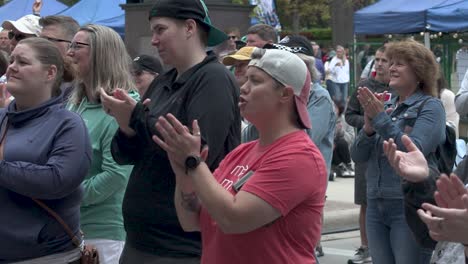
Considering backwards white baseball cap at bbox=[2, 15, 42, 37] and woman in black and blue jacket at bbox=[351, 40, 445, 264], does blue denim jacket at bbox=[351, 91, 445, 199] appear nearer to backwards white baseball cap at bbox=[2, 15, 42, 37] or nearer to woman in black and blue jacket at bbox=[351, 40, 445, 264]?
woman in black and blue jacket at bbox=[351, 40, 445, 264]

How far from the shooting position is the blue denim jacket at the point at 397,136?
19.1 feet

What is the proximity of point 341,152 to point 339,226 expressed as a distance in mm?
3096

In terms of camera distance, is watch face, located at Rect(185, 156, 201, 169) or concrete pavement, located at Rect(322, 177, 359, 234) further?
concrete pavement, located at Rect(322, 177, 359, 234)

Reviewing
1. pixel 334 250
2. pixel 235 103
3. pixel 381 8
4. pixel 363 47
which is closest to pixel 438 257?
pixel 235 103

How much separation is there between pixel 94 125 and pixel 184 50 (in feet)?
3.06

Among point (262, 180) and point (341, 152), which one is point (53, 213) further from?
point (341, 152)

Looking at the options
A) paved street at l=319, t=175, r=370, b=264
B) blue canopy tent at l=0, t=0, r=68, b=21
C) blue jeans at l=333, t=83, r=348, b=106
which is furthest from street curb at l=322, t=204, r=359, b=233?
blue jeans at l=333, t=83, r=348, b=106

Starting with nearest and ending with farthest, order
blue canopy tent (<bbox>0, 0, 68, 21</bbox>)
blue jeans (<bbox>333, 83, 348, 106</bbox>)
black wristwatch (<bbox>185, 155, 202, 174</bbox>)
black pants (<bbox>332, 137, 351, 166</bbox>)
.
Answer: black wristwatch (<bbox>185, 155, 202, 174</bbox>) < black pants (<bbox>332, 137, 351, 166</bbox>) < blue canopy tent (<bbox>0, 0, 68, 21</bbox>) < blue jeans (<bbox>333, 83, 348, 106</bbox>)

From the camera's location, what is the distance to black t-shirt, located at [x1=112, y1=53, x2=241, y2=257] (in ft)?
14.0

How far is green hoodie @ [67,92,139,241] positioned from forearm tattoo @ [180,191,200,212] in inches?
53.9

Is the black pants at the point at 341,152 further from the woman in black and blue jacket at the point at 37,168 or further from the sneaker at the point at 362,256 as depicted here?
the woman in black and blue jacket at the point at 37,168

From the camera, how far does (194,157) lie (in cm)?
338

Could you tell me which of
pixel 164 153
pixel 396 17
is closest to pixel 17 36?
pixel 164 153

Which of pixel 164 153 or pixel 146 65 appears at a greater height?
pixel 164 153
